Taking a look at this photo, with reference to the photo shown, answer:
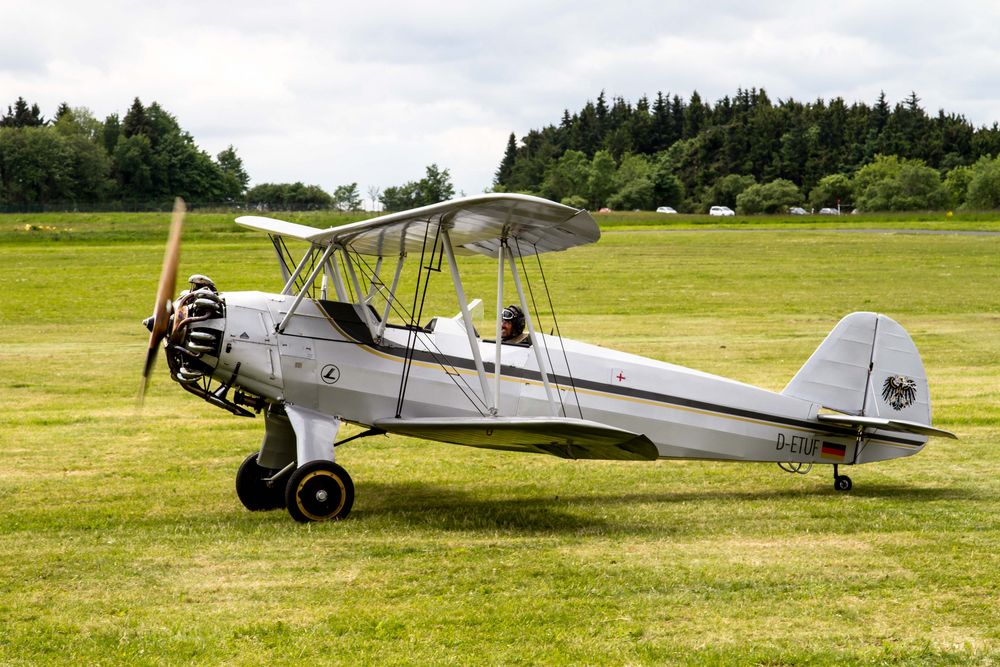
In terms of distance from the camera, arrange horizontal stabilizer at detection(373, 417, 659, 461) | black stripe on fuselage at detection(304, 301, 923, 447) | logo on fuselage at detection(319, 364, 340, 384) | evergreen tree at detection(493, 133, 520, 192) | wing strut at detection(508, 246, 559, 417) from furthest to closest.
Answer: evergreen tree at detection(493, 133, 520, 192), black stripe on fuselage at detection(304, 301, 923, 447), logo on fuselage at detection(319, 364, 340, 384), wing strut at detection(508, 246, 559, 417), horizontal stabilizer at detection(373, 417, 659, 461)

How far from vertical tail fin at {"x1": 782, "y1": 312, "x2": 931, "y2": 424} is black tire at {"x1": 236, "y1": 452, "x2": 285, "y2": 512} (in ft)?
15.8

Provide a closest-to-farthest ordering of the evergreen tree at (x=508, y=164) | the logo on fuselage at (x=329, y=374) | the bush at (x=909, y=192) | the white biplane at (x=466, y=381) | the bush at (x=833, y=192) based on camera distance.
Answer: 1. the white biplane at (x=466, y=381)
2. the logo on fuselage at (x=329, y=374)
3. the bush at (x=909, y=192)
4. the bush at (x=833, y=192)
5. the evergreen tree at (x=508, y=164)

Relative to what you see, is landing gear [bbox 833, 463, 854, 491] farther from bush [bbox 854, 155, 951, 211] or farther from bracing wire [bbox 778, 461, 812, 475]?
bush [bbox 854, 155, 951, 211]

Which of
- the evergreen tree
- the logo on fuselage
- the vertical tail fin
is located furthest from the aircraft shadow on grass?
the evergreen tree

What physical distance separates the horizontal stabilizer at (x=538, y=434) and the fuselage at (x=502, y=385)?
1.09 feet

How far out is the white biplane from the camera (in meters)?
9.00

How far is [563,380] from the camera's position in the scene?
998 cm

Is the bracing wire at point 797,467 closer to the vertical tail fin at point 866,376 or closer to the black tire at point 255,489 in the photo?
the vertical tail fin at point 866,376

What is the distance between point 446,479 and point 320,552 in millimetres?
3438

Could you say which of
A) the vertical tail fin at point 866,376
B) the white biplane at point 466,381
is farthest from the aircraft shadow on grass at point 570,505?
the vertical tail fin at point 866,376

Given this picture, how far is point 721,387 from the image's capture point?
10.3m

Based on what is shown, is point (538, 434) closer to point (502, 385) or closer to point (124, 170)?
point (502, 385)

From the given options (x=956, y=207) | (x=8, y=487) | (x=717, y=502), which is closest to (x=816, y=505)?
(x=717, y=502)

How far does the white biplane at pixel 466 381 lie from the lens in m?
9.00
